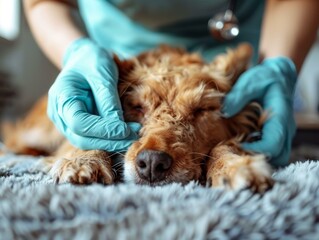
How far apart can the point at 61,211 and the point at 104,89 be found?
596mm

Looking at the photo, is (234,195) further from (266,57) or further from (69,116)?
(266,57)

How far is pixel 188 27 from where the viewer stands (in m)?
2.19

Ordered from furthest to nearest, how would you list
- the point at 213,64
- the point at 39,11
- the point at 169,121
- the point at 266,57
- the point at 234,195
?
the point at 39,11 → the point at 266,57 → the point at 213,64 → the point at 169,121 → the point at 234,195

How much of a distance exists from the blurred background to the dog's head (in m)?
2.95

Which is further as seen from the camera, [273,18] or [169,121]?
[273,18]

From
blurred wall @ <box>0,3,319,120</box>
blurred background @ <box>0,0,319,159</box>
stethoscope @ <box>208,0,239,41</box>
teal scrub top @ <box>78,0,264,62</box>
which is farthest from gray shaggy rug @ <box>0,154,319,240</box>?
blurred wall @ <box>0,3,319,120</box>

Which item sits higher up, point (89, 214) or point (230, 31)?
point (230, 31)

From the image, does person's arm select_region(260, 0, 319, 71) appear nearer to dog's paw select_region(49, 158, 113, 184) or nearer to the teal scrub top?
the teal scrub top

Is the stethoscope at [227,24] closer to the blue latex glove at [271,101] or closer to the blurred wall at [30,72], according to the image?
the blue latex glove at [271,101]

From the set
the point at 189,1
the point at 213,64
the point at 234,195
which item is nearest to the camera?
the point at 234,195

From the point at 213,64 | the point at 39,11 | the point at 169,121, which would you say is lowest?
the point at 169,121

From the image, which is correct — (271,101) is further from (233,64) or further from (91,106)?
(91,106)

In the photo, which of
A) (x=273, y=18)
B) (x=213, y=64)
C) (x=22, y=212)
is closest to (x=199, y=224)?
A: (x=22, y=212)

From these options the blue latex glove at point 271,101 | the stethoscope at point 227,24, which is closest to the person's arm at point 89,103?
the blue latex glove at point 271,101
